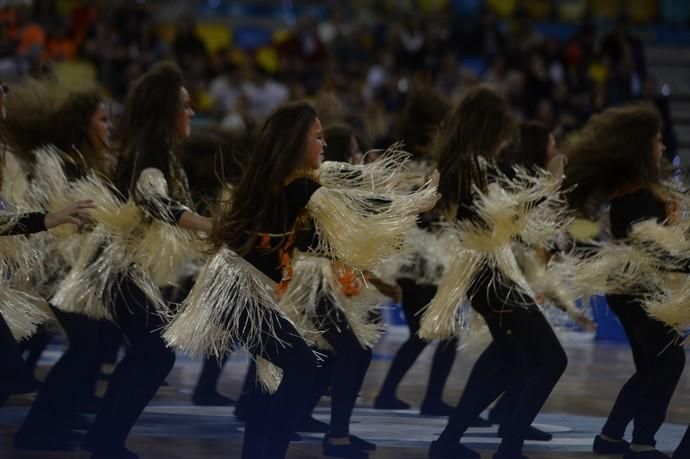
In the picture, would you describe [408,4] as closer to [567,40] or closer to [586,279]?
[567,40]

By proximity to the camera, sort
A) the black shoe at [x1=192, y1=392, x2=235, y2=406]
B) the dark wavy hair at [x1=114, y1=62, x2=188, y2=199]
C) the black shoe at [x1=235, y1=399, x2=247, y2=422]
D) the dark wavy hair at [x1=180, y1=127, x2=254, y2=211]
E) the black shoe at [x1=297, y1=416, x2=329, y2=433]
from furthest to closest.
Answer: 1. the black shoe at [x1=192, y1=392, x2=235, y2=406]
2. the dark wavy hair at [x1=180, y1=127, x2=254, y2=211]
3. the black shoe at [x1=235, y1=399, x2=247, y2=422]
4. the black shoe at [x1=297, y1=416, x2=329, y2=433]
5. the dark wavy hair at [x1=114, y1=62, x2=188, y2=199]

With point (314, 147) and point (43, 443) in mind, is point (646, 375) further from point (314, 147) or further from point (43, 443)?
point (43, 443)

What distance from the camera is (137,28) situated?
14.0m

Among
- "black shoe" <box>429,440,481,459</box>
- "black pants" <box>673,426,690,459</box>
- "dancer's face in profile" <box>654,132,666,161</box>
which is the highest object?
"dancer's face in profile" <box>654,132,666,161</box>

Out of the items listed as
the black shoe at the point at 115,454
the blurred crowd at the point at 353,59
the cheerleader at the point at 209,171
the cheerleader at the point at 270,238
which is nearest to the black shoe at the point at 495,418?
the cheerleader at the point at 209,171

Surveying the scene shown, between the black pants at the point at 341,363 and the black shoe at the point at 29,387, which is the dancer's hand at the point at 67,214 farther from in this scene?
the black shoe at the point at 29,387

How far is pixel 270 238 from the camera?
4.91m

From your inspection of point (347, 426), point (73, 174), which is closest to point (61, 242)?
point (73, 174)

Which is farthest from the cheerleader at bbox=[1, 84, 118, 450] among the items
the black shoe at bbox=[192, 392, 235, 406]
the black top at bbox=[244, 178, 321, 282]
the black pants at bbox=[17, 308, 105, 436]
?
the black top at bbox=[244, 178, 321, 282]

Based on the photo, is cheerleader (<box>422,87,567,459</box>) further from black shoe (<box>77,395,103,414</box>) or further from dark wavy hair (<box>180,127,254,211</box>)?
black shoe (<box>77,395,103,414</box>)

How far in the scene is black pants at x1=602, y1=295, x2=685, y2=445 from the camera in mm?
5664

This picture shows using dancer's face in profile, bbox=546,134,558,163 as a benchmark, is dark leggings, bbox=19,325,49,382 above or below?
below

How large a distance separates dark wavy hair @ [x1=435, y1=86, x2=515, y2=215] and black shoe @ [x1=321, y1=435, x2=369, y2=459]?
3.89 ft

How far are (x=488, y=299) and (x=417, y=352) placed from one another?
61.2 inches
